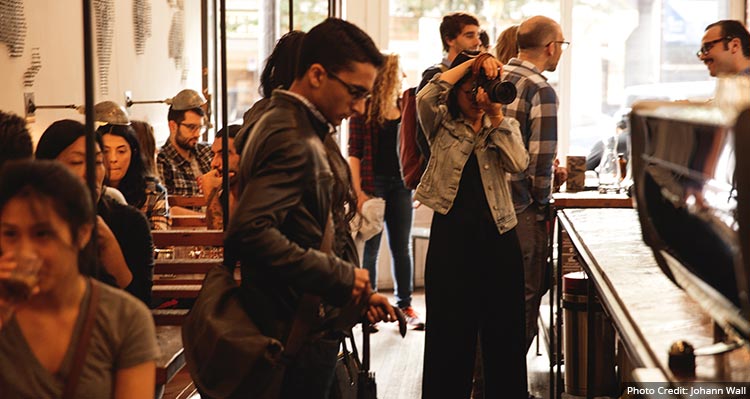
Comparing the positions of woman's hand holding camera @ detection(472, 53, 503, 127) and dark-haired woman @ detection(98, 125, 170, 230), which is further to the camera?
dark-haired woman @ detection(98, 125, 170, 230)

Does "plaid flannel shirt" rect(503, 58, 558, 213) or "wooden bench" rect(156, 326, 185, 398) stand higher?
"plaid flannel shirt" rect(503, 58, 558, 213)

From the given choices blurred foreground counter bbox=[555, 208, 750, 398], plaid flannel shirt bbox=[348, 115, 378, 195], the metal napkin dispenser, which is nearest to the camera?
the metal napkin dispenser

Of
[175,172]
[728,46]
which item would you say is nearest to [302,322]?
[175,172]

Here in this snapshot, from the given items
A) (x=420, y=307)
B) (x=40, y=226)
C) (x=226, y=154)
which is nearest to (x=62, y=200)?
(x=40, y=226)

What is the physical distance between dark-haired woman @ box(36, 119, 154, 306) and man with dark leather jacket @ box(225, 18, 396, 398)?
2.65ft

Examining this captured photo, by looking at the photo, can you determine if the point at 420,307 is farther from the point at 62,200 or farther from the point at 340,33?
the point at 62,200

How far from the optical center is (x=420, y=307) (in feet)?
25.2

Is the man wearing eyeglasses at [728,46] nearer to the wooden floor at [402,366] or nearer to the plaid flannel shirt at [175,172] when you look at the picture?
the wooden floor at [402,366]

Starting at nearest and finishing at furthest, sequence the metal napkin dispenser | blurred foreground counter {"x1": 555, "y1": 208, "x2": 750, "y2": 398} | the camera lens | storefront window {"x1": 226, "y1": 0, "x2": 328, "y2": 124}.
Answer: the metal napkin dispenser < blurred foreground counter {"x1": 555, "y1": 208, "x2": 750, "y2": 398} < the camera lens < storefront window {"x1": 226, "y1": 0, "x2": 328, "y2": 124}

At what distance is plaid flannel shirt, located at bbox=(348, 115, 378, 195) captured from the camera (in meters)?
6.84

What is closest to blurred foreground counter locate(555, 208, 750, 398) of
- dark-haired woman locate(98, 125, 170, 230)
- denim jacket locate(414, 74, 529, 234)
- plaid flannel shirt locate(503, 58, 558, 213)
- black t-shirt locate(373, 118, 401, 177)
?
denim jacket locate(414, 74, 529, 234)

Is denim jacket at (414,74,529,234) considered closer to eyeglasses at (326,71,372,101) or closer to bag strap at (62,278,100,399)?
eyeglasses at (326,71,372,101)

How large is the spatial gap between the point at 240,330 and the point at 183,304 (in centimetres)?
130

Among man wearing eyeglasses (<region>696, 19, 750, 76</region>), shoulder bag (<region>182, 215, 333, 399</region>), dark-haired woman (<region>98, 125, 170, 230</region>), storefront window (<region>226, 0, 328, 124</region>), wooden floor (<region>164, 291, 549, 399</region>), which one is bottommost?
wooden floor (<region>164, 291, 549, 399</region>)
